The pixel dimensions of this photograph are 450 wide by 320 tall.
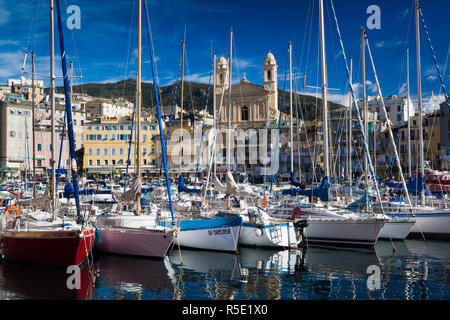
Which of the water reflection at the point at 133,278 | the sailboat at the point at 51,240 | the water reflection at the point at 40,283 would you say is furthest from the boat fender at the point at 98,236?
the water reflection at the point at 40,283

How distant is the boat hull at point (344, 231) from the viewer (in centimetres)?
2156

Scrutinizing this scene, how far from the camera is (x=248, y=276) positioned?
1603cm

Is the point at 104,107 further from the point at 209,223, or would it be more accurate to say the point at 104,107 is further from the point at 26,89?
the point at 209,223

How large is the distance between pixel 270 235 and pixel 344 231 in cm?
388

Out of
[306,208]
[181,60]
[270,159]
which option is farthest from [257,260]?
[270,159]

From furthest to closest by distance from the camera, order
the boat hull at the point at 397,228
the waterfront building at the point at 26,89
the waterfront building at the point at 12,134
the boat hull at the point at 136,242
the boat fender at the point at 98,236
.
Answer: the waterfront building at the point at 26,89 < the waterfront building at the point at 12,134 < the boat hull at the point at 397,228 < the boat fender at the point at 98,236 < the boat hull at the point at 136,242

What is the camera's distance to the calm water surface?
1351 cm

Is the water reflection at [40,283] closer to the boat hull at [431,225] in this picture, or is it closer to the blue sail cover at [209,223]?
the blue sail cover at [209,223]

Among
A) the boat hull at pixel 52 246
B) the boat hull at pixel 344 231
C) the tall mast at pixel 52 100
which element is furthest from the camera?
the boat hull at pixel 344 231

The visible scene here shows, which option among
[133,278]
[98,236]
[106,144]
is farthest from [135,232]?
[106,144]

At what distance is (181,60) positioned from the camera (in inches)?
1276

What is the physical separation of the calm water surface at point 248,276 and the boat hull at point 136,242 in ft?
1.07

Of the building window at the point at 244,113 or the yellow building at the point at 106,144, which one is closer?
the yellow building at the point at 106,144

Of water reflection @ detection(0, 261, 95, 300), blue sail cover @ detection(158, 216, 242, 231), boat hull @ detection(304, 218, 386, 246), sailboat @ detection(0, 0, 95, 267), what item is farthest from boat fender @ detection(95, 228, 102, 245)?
boat hull @ detection(304, 218, 386, 246)
